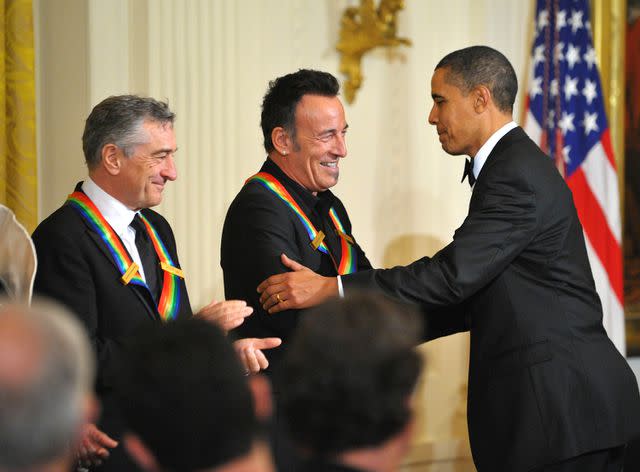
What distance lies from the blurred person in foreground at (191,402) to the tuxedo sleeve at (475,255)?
7.24 ft

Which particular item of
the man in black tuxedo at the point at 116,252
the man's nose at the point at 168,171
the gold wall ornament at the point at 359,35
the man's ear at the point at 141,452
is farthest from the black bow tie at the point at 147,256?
the gold wall ornament at the point at 359,35

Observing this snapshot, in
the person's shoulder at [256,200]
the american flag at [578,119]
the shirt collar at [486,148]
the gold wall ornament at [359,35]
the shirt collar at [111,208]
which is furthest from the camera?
the american flag at [578,119]

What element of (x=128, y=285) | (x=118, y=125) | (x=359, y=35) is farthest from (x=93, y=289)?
(x=359, y=35)

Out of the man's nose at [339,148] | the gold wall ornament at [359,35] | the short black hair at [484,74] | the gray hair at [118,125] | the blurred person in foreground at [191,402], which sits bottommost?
the blurred person in foreground at [191,402]

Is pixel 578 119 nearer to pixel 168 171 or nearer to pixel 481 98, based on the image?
pixel 481 98

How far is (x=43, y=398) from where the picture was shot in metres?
1.05

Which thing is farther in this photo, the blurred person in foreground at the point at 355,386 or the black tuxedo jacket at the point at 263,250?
the black tuxedo jacket at the point at 263,250

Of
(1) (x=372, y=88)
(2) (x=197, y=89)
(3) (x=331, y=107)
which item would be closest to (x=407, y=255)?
(1) (x=372, y=88)

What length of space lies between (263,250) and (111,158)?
62 centimetres

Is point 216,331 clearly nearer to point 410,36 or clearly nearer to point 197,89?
point 197,89

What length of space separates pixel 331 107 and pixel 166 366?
2.65 metres

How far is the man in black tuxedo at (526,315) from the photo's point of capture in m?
3.39

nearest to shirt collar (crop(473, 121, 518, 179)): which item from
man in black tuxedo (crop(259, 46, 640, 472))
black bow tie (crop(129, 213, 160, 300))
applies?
man in black tuxedo (crop(259, 46, 640, 472))

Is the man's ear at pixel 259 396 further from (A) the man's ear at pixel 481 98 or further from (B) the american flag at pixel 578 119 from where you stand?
(B) the american flag at pixel 578 119
